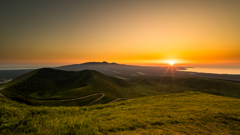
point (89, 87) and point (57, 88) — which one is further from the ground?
point (89, 87)

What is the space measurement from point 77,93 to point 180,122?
56.5m

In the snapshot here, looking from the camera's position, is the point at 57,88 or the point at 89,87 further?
the point at 57,88

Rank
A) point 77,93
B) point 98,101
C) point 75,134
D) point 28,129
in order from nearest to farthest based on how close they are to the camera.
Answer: point 75,134 < point 28,129 < point 98,101 < point 77,93

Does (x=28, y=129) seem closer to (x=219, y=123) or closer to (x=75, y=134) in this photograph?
(x=75, y=134)

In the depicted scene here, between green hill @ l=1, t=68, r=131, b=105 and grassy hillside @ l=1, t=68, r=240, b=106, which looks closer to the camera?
green hill @ l=1, t=68, r=131, b=105

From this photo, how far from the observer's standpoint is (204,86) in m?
107

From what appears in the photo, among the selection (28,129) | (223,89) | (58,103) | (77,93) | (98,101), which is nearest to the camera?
(28,129)

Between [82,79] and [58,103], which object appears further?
[82,79]

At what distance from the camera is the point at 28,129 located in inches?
268

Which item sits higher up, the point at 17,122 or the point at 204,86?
the point at 17,122

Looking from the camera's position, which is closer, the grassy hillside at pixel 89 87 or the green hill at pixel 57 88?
the green hill at pixel 57 88

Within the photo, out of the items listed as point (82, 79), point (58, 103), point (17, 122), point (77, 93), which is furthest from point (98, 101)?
point (82, 79)

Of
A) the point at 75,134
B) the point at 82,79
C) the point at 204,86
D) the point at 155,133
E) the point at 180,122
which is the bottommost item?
the point at 204,86

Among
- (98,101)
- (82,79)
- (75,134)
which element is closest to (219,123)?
(75,134)
